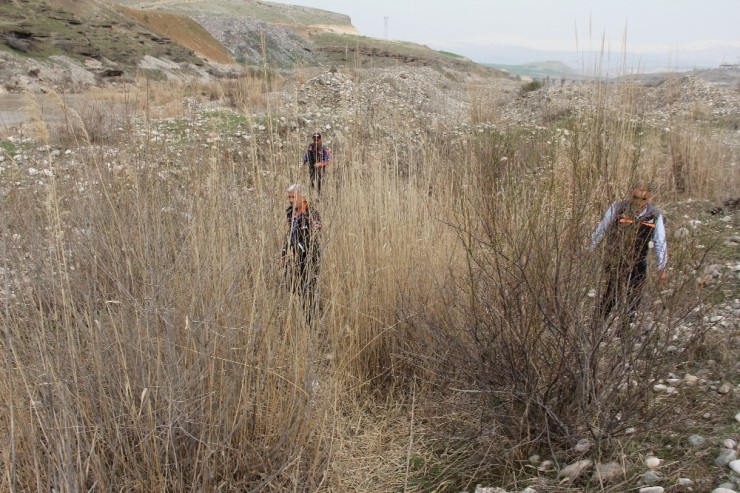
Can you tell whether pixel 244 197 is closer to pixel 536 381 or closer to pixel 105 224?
pixel 105 224

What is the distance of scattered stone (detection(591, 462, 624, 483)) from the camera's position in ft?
7.16

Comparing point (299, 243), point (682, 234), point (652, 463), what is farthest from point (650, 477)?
point (299, 243)

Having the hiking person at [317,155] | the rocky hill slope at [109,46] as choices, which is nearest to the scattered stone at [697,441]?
the hiking person at [317,155]

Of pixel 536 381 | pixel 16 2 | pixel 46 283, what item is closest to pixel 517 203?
pixel 536 381

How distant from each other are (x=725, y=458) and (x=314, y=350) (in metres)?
1.72

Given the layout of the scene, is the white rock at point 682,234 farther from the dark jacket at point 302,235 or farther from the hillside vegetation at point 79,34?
the hillside vegetation at point 79,34

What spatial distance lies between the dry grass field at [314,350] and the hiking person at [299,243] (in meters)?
0.07

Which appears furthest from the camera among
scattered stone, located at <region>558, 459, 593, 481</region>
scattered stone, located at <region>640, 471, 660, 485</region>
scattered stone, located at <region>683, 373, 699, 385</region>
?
scattered stone, located at <region>683, 373, 699, 385</region>

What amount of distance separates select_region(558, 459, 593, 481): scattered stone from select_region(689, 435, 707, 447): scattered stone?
1.49ft

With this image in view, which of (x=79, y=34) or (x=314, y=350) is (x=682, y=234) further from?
(x=79, y=34)

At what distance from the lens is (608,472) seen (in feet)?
7.20

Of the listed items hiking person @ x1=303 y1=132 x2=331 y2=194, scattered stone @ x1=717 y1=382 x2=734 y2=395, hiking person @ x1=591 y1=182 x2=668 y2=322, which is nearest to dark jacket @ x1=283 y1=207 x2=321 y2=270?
hiking person @ x1=303 y1=132 x2=331 y2=194

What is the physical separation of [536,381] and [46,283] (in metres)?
2.25

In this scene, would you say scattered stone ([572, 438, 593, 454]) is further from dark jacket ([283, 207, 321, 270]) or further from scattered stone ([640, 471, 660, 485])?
dark jacket ([283, 207, 321, 270])
